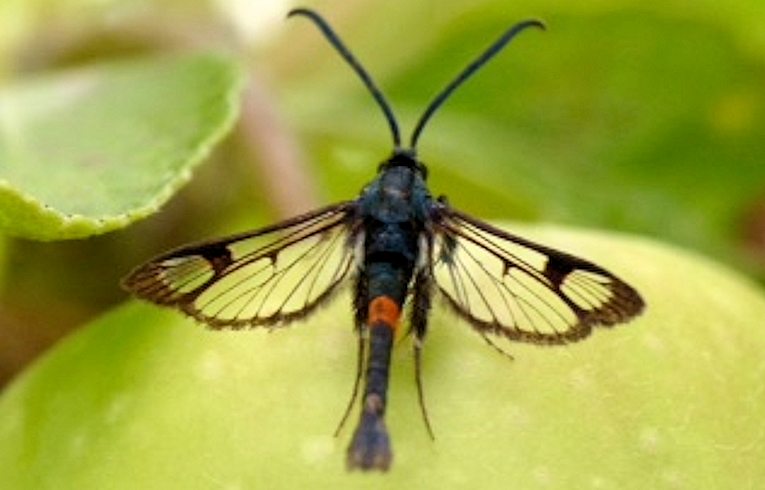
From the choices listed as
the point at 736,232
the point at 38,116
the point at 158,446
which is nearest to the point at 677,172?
the point at 736,232

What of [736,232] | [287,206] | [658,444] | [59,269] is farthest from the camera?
[736,232]

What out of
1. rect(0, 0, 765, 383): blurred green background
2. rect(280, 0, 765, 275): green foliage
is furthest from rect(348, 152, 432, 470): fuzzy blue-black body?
rect(280, 0, 765, 275): green foliage

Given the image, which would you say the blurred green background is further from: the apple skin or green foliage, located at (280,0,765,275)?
the apple skin

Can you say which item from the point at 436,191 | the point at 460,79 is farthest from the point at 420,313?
the point at 436,191

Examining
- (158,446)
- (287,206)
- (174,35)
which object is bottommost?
(158,446)

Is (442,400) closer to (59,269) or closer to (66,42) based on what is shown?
(59,269)

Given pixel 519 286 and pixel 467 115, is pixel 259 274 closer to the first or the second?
pixel 519 286

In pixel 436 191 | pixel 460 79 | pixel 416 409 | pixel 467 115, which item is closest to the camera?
pixel 416 409
